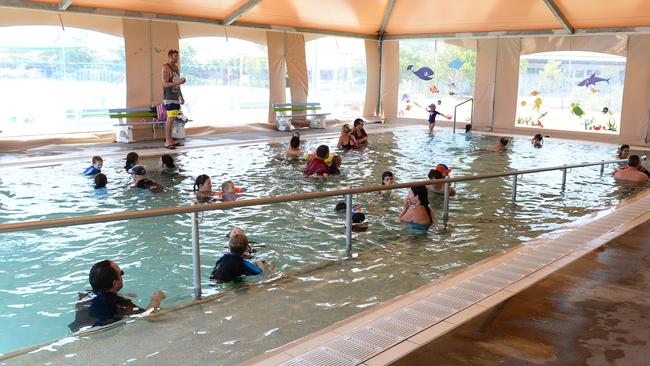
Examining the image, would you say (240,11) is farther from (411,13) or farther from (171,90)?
(411,13)

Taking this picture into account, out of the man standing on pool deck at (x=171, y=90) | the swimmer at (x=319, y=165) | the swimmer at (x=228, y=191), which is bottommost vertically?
the swimmer at (x=228, y=191)

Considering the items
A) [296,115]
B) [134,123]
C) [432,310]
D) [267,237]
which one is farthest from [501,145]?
[432,310]

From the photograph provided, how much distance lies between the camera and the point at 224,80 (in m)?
18.4

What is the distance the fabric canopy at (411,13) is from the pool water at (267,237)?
5587 mm

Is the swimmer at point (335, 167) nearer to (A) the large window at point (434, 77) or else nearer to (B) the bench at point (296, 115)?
(B) the bench at point (296, 115)

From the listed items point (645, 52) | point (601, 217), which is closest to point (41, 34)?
point (601, 217)

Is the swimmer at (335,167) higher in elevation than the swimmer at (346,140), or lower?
lower

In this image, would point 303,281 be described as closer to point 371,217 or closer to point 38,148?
point 371,217

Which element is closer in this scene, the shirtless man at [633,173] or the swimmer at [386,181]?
the swimmer at [386,181]

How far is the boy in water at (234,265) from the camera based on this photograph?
5102 mm

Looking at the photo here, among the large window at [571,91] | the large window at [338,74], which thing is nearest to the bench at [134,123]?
the large window at [338,74]

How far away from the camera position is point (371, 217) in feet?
25.9

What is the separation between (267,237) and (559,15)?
14.3 meters

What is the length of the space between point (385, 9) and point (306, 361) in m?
19.2
